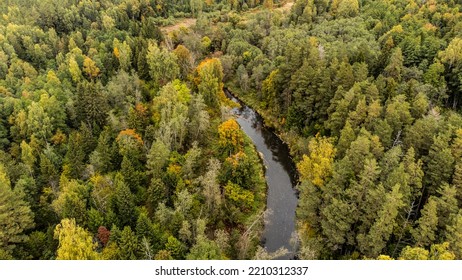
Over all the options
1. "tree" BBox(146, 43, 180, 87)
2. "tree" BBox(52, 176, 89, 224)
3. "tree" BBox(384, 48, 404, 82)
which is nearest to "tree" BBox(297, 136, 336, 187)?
"tree" BBox(384, 48, 404, 82)

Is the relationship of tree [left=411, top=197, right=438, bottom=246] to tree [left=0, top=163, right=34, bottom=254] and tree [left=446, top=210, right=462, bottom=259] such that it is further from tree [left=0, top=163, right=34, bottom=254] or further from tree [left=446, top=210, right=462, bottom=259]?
tree [left=0, top=163, right=34, bottom=254]

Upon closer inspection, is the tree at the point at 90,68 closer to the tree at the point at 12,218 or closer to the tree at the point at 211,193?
the tree at the point at 12,218

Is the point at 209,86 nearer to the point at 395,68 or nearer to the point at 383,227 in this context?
the point at 395,68

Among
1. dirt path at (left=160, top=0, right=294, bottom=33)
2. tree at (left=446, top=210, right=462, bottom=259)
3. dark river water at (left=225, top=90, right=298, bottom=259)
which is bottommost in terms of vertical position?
dark river water at (left=225, top=90, right=298, bottom=259)

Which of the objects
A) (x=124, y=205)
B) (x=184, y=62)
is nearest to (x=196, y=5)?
(x=184, y=62)

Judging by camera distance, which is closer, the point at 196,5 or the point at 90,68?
the point at 90,68
